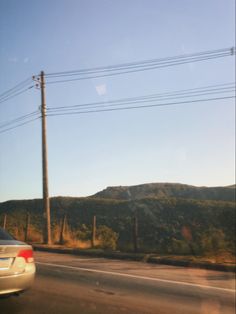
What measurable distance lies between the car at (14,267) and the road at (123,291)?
360 millimetres

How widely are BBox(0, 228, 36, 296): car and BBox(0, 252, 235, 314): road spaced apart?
0.36 meters

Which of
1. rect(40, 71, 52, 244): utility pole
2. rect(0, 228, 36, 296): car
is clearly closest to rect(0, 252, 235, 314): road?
rect(0, 228, 36, 296): car

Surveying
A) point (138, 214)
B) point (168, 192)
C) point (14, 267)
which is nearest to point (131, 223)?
point (138, 214)

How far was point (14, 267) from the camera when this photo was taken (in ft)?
22.4

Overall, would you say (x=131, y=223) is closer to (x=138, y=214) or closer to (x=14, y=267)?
(x=138, y=214)

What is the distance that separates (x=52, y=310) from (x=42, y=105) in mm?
16547

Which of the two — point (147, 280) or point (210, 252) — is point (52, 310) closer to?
point (147, 280)

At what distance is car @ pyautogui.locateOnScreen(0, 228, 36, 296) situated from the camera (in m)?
6.62

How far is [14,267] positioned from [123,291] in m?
2.80

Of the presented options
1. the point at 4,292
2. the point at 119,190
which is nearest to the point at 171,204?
the point at 119,190

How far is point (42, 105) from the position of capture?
22312 mm

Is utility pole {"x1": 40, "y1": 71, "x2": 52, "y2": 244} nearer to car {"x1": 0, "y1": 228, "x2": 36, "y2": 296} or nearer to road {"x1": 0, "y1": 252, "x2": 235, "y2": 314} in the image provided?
road {"x1": 0, "y1": 252, "x2": 235, "y2": 314}

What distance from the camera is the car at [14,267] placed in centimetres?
662

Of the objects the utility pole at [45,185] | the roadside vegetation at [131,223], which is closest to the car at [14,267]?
the roadside vegetation at [131,223]
